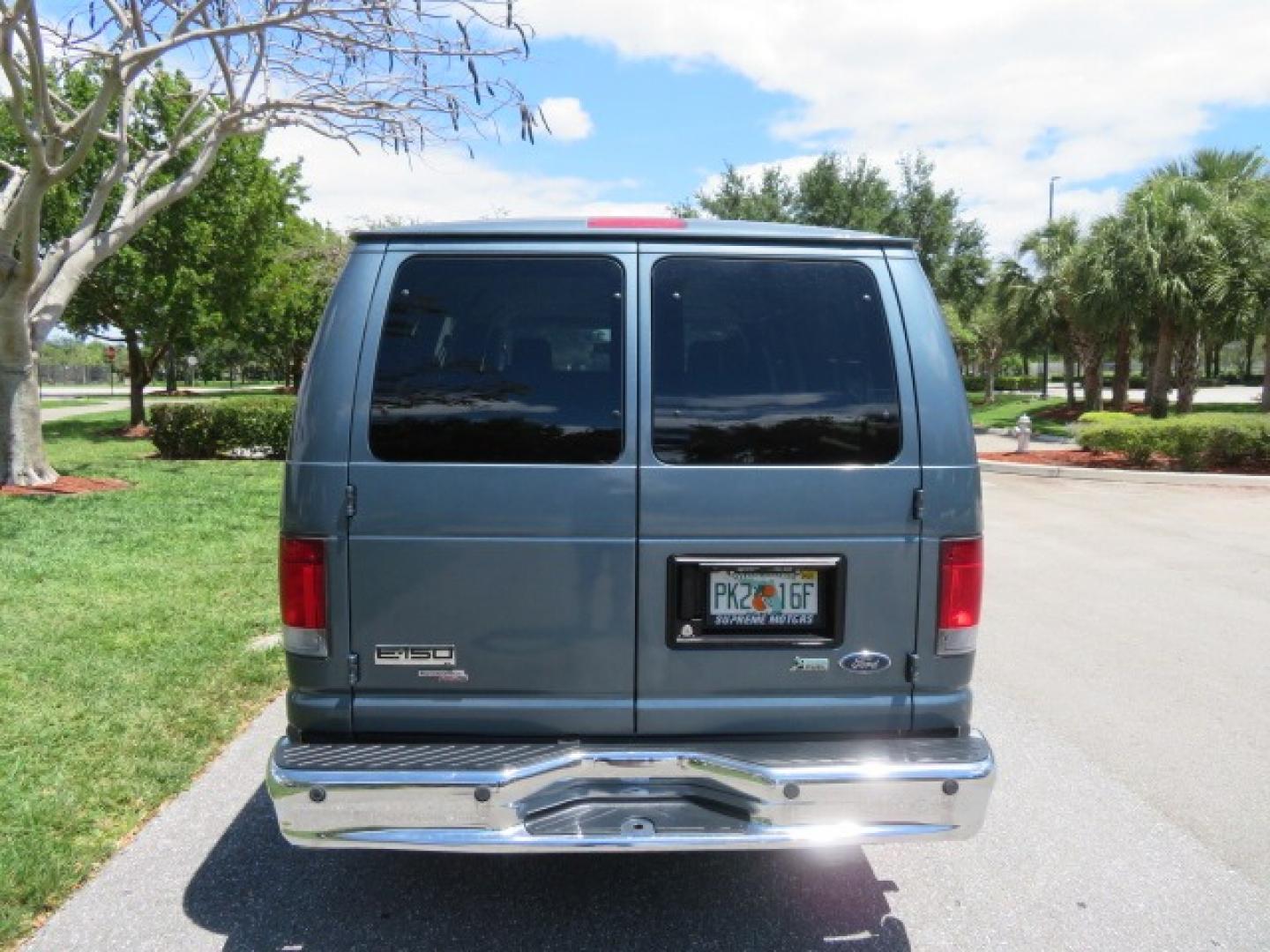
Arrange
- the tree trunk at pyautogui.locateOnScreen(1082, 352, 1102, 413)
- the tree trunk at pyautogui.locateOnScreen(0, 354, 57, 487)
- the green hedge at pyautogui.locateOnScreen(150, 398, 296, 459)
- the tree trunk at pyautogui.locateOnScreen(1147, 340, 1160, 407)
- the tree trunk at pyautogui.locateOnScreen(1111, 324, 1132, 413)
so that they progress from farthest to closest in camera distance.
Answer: the tree trunk at pyautogui.locateOnScreen(1082, 352, 1102, 413), the tree trunk at pyautogui.locateOnScreen(1111, 324, 1132, 413), the tree trunk at pyautogui.locateOnScreen(1147, 340, 1160, 407), the green hedge at pyautogui.locateOnScreen(150, 398, 296, 459), the tree trunk at pyautogui.locateOnScreen(0, 354, 57, 487)

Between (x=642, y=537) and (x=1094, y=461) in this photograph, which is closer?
(x=642, y=537)

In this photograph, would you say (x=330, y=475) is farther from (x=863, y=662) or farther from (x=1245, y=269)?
(x=1245, y=269)

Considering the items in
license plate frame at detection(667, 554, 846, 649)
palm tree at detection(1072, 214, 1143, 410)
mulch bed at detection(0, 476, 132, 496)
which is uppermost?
palm tree at detection(1072, 214, 1143, 410)

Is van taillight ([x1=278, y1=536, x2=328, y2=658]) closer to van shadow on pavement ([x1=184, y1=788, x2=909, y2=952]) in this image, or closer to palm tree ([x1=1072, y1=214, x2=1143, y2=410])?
van shadow on pavement ([x1=184, y1=788, x2=909, y2=952])

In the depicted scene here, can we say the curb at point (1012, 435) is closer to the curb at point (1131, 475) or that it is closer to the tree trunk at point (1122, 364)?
the tree trunk at point (1122, 364)

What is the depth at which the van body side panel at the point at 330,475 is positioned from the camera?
8.95 ft

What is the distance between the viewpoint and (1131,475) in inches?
612

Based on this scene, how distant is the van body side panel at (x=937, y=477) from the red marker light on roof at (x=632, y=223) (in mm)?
707

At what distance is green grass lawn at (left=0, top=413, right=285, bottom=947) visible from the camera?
3500 mm

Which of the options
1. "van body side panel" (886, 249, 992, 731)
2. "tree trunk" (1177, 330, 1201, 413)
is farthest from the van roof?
"tree trunk" (1177, 330, 1201, 413)

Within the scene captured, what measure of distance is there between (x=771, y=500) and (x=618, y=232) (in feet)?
3.18

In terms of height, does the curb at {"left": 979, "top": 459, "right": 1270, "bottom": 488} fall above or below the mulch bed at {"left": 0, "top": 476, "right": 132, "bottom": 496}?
below

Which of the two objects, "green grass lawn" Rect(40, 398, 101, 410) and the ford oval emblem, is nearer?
the ford oval emblem

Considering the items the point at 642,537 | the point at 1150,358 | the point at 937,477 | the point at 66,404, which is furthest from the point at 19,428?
the point at 66,404
